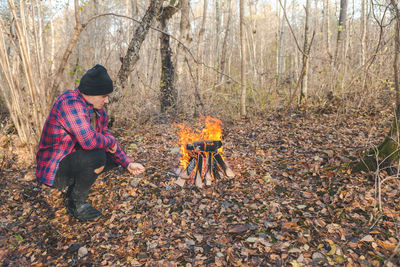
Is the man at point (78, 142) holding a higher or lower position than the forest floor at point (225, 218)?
higher

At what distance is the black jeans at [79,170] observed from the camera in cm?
265

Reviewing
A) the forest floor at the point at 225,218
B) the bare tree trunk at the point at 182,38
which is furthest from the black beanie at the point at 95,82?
the bare tree trunk at the point at 182,38

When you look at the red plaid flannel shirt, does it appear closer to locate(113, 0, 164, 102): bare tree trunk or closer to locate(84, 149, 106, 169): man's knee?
locate(84, 149, 106, 169): man's knee

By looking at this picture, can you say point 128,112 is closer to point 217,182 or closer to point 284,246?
point 217,182

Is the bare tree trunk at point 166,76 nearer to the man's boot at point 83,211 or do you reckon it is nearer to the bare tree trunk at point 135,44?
the bare tree trunk at point 135,44

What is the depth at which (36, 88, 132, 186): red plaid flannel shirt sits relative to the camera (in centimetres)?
245

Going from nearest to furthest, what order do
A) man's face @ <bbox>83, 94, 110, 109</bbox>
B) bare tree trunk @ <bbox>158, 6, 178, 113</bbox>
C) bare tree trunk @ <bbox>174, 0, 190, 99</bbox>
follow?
1. man's face @ <bbox>83, 94, 110, 109</bbox>
2. bare tree trunk @ <bbox>174, 0, 190, 99</bbox>
3. bare tree trunk @ <bbox>158, 6, 178, 113</bbox>

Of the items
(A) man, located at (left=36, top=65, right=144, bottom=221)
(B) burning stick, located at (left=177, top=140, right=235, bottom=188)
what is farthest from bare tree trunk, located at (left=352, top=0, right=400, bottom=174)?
(A) man, located at (left=36, top=65, right=144, bottom=221)

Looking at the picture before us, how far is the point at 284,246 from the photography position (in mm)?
2199

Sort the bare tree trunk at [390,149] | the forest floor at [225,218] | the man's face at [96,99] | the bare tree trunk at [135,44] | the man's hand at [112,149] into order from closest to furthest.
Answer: the forest floor at [225,218] < the man's face at [96,99] < the bare tree trunk at [390,149] < the man's hand at [112,149] < the bare tree trunk at [135,44]

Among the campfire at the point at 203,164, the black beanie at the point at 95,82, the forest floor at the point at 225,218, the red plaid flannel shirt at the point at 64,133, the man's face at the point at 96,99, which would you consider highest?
the black beanie at the point at 95,82

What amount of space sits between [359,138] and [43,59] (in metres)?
5.67

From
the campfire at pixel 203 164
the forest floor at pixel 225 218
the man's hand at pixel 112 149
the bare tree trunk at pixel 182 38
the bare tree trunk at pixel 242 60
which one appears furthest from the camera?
the bare tree trunk at pixel 182 38

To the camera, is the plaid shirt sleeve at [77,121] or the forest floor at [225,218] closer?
the forest floor at [225,218]
